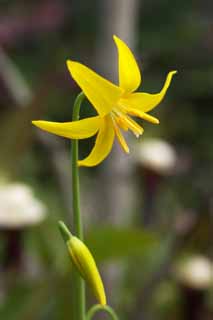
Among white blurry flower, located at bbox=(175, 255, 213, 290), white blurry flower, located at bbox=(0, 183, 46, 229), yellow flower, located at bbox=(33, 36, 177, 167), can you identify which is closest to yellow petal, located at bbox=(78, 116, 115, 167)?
yellow flower, located at bbox=(33, 36, 177, 167)

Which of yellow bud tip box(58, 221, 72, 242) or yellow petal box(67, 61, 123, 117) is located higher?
yellow petal box(67, 61, 123, 117)

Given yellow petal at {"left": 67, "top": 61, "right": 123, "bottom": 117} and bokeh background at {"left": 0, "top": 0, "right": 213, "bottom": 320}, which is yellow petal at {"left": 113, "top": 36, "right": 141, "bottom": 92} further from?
bokeh background at {"left": 0, "top": 0, "right": 213, "bottom": 320}

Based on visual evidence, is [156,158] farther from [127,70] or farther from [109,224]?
[127,70]

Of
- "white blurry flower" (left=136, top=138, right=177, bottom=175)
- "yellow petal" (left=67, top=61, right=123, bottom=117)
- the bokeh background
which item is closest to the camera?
"yellow petal" (left=67, top=61, right=123, bottom=117)

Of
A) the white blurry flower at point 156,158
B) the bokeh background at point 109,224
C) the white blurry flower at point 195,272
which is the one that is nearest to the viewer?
the bokeh background at point 109,224

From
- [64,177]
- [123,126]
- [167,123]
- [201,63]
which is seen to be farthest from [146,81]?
[123,126]

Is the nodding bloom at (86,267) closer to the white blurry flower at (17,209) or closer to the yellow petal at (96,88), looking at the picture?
the yellow petal at (96,88)

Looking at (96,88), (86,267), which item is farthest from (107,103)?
(86,267)

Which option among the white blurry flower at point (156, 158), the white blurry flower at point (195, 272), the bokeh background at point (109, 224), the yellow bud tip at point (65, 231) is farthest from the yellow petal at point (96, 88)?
the white blurry flower at point (156, 158)
